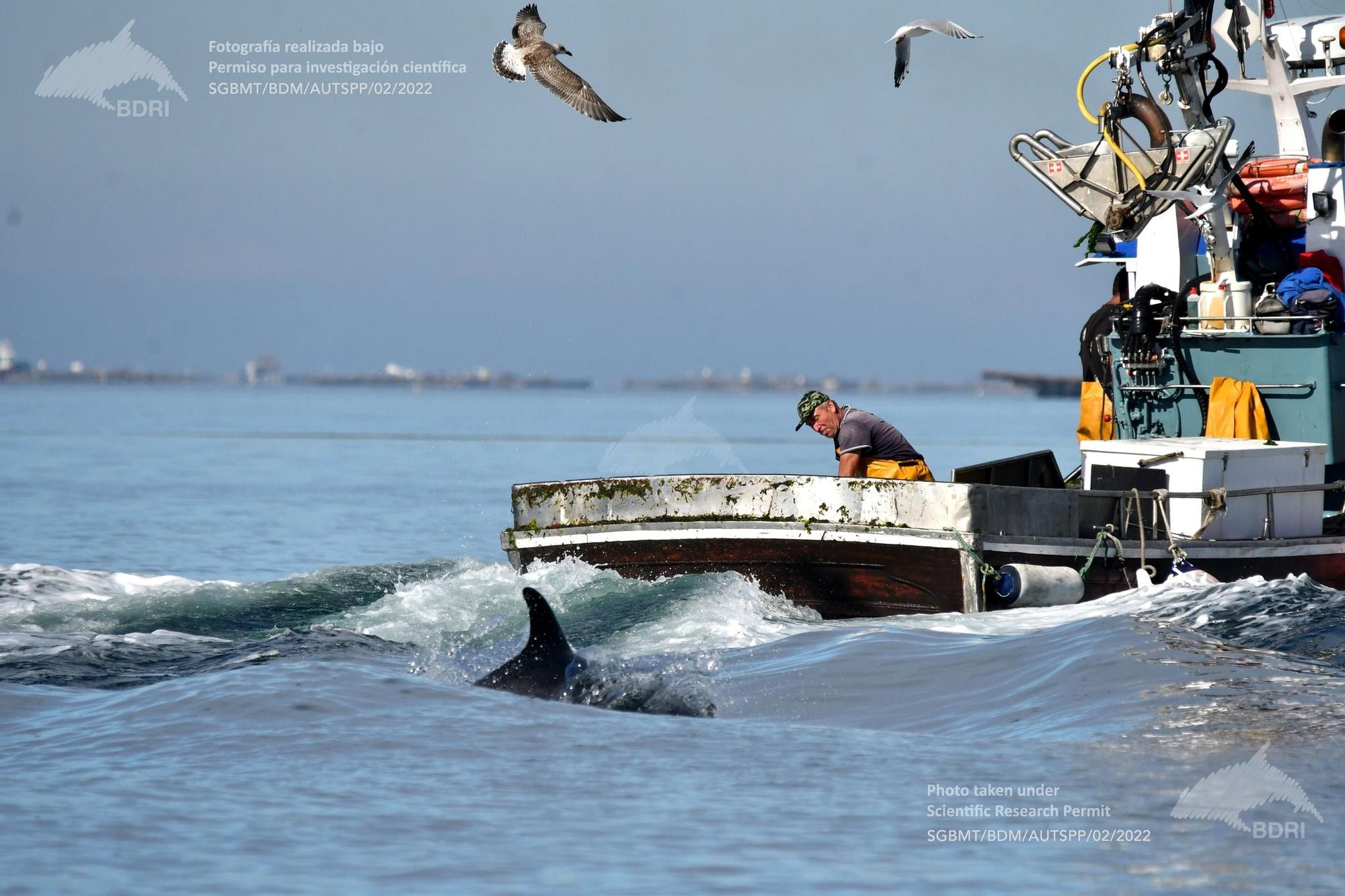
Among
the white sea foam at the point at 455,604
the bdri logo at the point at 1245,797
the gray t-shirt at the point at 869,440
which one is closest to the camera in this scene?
the bdri logo at the point at 1245,797

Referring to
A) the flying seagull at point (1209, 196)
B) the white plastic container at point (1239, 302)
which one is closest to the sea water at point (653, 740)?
the white plastic container at point (1239, 302)

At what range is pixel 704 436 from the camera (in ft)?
259

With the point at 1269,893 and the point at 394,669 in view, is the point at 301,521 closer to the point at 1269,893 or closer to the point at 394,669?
the point at 394,669

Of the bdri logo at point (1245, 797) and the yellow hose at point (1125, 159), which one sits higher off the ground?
the yellow hose at point (1125, 159)

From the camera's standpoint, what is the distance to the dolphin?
30.9 ft

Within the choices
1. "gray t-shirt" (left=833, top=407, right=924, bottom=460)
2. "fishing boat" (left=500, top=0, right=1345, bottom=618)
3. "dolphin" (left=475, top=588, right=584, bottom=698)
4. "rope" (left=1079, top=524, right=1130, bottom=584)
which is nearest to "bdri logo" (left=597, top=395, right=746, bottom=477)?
"fishing boat" (left=500, top=0, right=1345, bottom=618)

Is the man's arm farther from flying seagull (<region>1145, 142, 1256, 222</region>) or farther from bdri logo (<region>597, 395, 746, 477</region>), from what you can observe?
bdri logo (<region>597, 395, 746, 477</region>)

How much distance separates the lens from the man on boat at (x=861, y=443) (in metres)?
13.5

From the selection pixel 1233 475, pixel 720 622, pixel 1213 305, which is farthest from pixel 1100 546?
pixel 1213 305

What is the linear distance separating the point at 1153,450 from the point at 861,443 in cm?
262

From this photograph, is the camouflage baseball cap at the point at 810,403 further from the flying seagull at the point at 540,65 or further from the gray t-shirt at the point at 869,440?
the flying seagull at the point at 540,65

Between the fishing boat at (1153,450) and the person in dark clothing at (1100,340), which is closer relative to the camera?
the fishing boat at (1153,450)

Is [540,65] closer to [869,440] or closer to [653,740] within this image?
[869,440]

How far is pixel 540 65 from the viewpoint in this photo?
1410 centimetres
